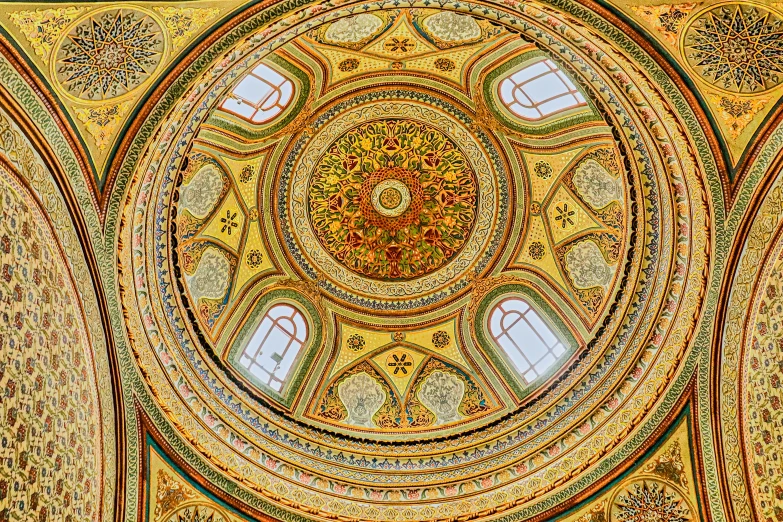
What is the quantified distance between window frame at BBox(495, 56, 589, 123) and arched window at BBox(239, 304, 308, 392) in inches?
223

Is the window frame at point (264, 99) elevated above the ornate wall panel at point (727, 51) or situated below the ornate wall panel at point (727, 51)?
above

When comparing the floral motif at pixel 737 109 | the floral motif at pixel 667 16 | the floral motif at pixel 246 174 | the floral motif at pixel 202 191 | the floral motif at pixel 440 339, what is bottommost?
the floral motif at pixel 737 109

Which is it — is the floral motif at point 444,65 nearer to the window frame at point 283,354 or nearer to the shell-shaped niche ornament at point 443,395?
the window frame at point 283,354

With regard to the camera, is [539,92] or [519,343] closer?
[539,92]

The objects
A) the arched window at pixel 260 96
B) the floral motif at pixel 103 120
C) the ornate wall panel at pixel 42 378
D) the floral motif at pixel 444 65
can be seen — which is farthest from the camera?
the floral motif at pixel 444 65

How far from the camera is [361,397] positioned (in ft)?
47.4

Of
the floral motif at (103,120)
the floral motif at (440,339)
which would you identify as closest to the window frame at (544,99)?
the floral motif at (440,339)

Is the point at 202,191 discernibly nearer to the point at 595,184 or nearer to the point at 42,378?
the point at 42,378

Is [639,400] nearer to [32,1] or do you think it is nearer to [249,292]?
[249,292]

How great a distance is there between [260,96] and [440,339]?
5.73 meters

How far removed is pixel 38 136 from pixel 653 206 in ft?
28.5

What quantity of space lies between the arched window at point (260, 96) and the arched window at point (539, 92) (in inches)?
155

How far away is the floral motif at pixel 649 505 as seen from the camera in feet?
36.4

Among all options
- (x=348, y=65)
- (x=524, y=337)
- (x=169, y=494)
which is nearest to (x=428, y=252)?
(x=524, y=337)
